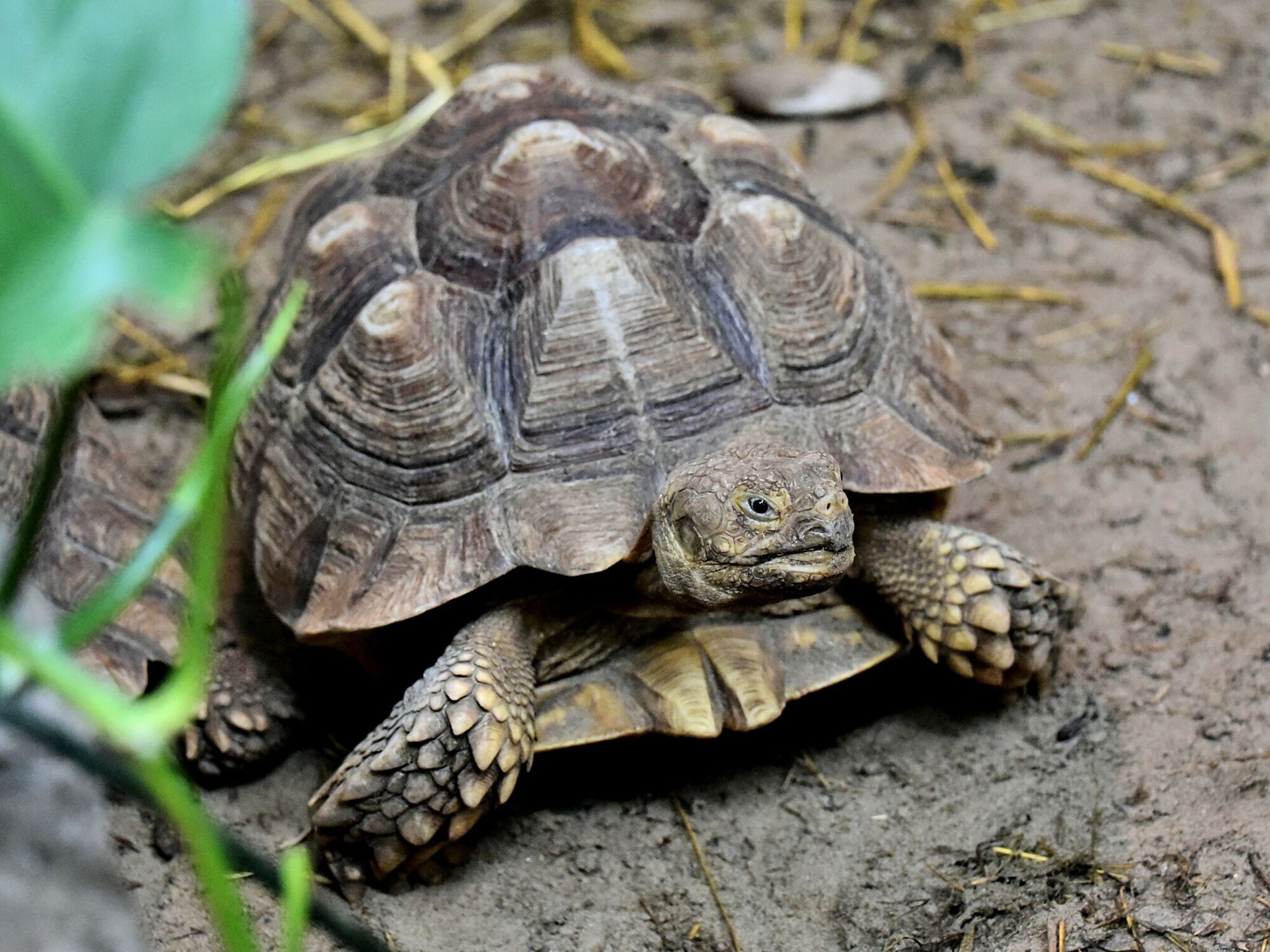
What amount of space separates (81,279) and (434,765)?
168 cm

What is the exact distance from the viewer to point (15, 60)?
2.59ft

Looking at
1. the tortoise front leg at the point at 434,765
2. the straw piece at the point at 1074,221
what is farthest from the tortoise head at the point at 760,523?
the straw piece at the point at 1074,221

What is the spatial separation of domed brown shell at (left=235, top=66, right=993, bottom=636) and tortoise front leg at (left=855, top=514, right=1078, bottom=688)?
15cm

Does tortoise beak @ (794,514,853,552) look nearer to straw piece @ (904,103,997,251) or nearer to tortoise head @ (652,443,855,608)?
tortoise head @ (652,443,855,608)

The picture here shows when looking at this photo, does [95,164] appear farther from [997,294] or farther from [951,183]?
[951,183]

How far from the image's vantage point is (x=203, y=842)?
3.61 feet

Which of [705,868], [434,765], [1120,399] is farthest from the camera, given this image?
[1120,399]

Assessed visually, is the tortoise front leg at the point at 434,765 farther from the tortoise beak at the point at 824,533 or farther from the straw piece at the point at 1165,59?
the straw piece at the point at 1165,59

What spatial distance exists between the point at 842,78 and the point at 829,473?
267 centimetres

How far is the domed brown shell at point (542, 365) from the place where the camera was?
2393 mm

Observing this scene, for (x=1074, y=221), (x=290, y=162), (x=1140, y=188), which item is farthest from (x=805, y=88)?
(x=290, y=162)

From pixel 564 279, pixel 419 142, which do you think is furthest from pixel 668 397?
pixel 419 142

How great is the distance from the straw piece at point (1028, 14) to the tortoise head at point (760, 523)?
3.17 metres

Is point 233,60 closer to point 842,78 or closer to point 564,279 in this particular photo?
point 564,279
